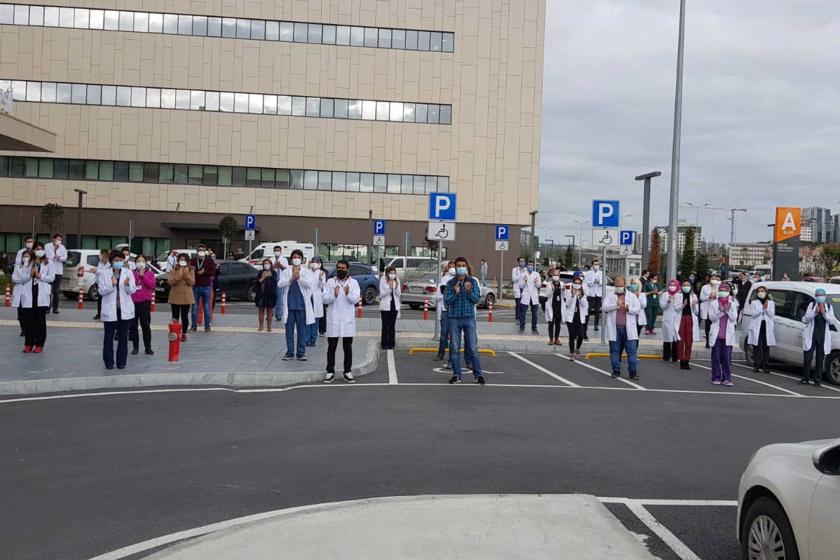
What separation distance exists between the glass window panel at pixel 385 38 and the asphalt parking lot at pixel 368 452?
39.9m

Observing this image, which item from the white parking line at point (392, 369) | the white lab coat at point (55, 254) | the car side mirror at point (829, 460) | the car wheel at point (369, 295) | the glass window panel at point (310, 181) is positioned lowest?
the white parking line at point (392, 369)

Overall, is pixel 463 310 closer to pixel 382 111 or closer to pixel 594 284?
pixel 594 284

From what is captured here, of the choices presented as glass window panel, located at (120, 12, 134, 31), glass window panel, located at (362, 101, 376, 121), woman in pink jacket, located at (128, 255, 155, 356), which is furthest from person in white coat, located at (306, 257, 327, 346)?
glass window panel, located at (120, 12, 134, 31)

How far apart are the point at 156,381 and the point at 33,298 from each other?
11.9 feet

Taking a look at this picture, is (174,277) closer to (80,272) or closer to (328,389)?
(328,389)

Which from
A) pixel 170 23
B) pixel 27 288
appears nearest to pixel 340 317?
pixel 27 288

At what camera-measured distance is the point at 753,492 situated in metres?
4.44

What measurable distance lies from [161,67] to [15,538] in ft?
152

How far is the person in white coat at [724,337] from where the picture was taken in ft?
45.0

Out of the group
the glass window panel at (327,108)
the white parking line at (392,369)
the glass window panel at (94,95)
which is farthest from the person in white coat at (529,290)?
the glass window panel at (94,95)

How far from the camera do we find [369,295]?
29859 mm

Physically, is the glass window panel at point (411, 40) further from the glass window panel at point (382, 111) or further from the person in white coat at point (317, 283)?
the person in white coat at point (317, 283)

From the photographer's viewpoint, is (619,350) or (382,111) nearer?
(619,350)

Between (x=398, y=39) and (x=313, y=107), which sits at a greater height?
(x=398, y=39)
